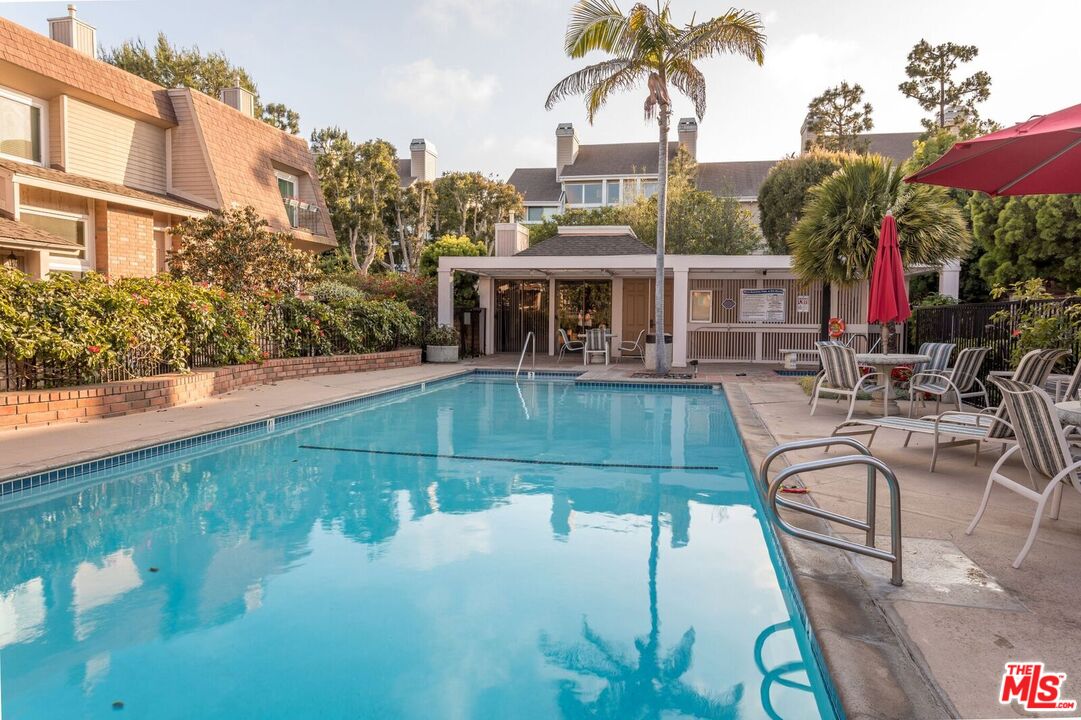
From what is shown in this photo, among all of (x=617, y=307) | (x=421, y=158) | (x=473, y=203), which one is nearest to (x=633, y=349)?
(x=617, y=307)

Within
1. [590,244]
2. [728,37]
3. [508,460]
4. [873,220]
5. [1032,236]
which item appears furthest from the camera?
[590,244]

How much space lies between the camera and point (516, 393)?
12.6m

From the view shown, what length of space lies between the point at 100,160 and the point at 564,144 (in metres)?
29.3

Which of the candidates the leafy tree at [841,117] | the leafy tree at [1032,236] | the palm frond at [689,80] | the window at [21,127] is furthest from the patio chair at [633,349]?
the leafy tree at [841,117]

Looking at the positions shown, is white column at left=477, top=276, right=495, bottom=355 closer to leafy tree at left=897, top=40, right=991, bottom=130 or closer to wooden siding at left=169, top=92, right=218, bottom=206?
wooden siding at left=169, top=92, right=218, bottom=206

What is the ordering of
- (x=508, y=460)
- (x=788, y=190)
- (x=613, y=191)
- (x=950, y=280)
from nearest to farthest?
1. (x=508, y=460)
2. (x=950, y=280)
3. (x=788, y=190)
4. (x=613, y=191)

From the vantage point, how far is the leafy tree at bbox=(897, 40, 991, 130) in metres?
27.0

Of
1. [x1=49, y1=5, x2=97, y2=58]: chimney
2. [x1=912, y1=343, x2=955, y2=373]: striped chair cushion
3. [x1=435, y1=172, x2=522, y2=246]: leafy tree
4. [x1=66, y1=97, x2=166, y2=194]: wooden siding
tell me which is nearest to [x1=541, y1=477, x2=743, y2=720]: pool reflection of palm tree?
[x1=912, y1=343, x2=955, y2=373]: striped chair cushion

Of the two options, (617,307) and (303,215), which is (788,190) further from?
(303,215)

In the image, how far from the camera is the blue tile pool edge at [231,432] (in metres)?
5.52

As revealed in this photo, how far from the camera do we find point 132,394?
8.39 m

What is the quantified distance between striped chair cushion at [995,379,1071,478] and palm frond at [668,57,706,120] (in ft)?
35.3

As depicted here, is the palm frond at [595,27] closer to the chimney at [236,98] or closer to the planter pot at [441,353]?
the planter pot at [441,353]

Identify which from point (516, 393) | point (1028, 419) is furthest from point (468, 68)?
point (1028, 419)
